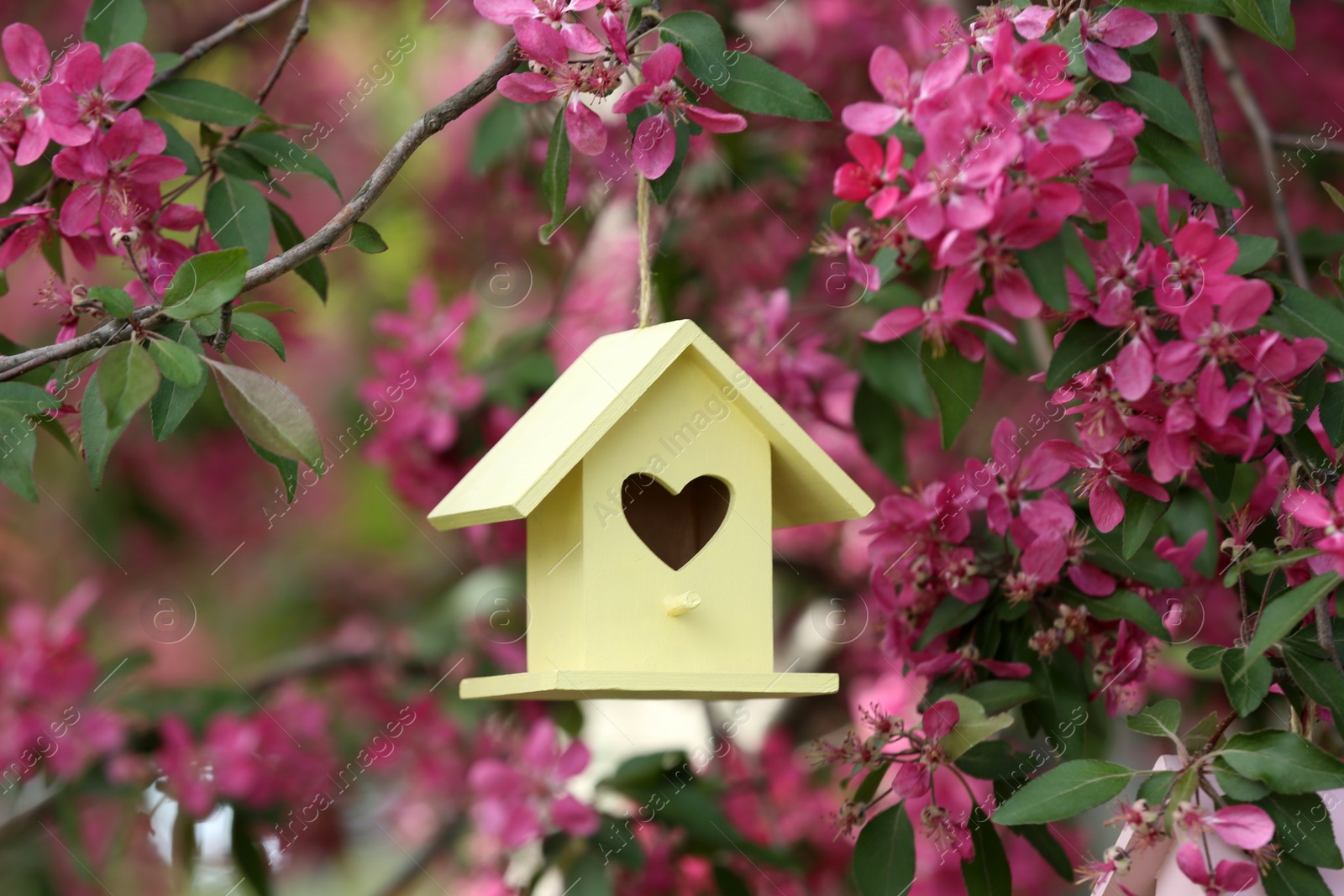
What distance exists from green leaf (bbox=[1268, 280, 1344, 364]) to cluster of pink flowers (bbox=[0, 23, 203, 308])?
0.99 m

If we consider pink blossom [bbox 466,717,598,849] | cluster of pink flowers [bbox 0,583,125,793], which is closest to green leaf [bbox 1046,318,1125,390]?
pink blossom [bbox 466,717,598,849]

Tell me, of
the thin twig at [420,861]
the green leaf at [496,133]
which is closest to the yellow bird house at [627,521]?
the green leaf at [496,133]

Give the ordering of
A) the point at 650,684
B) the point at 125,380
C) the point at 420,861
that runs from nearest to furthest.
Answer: the point at 125,380 < the point at 650,684 < the point at 420,861

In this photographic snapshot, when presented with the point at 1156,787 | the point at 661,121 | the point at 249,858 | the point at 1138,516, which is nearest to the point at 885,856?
the point at 1156,787

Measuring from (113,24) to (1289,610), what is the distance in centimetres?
126

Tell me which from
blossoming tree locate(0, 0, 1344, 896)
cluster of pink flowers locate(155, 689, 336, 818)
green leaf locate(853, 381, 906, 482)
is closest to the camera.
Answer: blossoming tree locate(0, 0, 1344, 896)

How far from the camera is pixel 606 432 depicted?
1.16 meters

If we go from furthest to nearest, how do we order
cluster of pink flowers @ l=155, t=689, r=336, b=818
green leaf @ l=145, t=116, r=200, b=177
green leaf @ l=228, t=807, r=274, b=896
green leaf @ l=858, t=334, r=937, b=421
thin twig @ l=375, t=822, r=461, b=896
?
1. thin twig @ l=375, t=822, r=461, b=896
2. cluster of pink flowers @ l=155, t=689, r=336, b=818
3. green leaf @ l=228, t=807, r=274, b=896
4. green leaf @ l=858, t=334, r=937, b=421
5. green leaf @ l=145, t=116, r=200, b=177

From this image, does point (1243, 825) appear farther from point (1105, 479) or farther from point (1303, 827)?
point (1105, 479)

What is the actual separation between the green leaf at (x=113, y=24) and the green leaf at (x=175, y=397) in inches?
17.9

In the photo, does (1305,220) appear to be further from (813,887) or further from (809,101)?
(809,101)

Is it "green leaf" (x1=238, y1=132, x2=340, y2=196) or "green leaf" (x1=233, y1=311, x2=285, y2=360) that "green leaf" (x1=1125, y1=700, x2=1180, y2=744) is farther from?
"green leaf" (x1=238, y1=132, x2=340, y2=196)

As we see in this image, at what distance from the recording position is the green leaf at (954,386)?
1.19 m

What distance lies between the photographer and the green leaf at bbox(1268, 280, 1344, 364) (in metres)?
1.05
